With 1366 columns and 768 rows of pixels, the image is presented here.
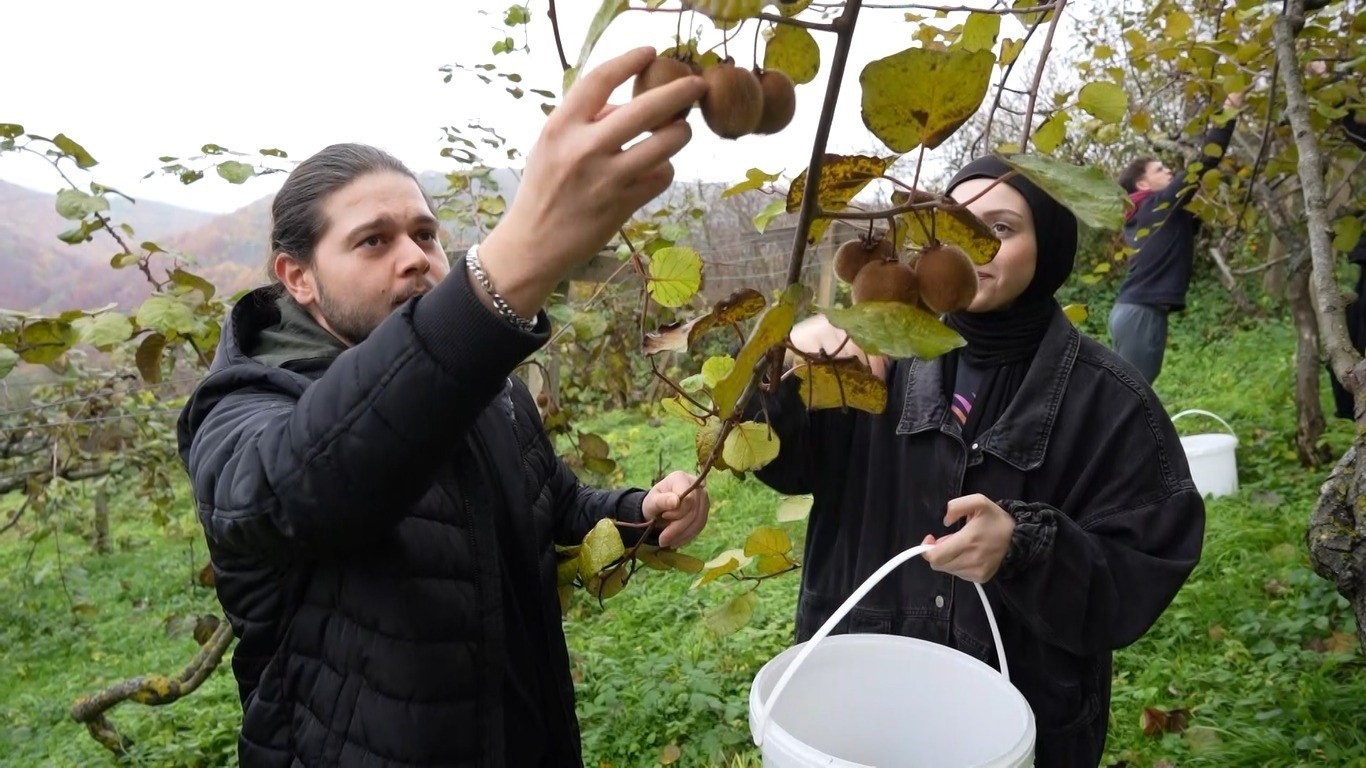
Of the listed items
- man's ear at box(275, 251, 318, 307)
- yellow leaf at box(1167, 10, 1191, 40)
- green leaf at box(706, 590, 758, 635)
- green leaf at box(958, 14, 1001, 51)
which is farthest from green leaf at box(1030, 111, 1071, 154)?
yellow leaf at box(1167, 10, 1191, 40)

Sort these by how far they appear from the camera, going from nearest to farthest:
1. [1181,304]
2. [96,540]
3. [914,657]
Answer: [914,657], [1181,304], [96,540]

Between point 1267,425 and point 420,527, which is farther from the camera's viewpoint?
point 1267,425

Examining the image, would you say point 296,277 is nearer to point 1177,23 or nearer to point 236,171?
point 236,171

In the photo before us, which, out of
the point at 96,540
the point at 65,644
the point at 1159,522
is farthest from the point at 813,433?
the point at 96,540

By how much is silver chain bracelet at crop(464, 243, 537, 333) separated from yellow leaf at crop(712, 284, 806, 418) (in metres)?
0.17

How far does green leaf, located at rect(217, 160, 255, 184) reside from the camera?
5.34ft

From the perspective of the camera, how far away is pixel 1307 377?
3.40 meters

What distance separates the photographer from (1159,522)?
116 centimetres

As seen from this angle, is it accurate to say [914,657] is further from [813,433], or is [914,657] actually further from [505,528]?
[505,528]

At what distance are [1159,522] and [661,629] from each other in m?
2.15

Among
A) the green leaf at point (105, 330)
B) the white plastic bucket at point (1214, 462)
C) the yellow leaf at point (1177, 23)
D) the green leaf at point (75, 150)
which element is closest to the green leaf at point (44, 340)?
the green leaf at point (105, 330)

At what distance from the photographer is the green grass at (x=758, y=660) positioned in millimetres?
2098

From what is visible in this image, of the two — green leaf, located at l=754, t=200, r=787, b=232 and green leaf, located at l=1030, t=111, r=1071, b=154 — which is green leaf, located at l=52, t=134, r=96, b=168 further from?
green leaf, located at l=1030, t=111, r=1071, b=154

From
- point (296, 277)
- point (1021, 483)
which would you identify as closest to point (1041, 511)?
point (1021, 483)
